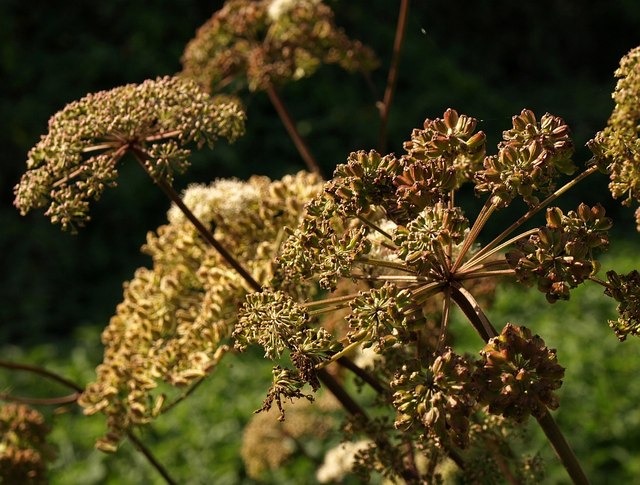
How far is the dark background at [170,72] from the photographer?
8.37 metres

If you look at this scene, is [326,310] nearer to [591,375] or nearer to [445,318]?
[445,318]

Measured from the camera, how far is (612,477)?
4.97 meters

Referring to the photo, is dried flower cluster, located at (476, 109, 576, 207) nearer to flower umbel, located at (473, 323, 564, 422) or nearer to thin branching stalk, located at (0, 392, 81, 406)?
flower umbel, located at (473, 323, 564, 422)

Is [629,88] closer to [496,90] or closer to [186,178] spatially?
[186,178]

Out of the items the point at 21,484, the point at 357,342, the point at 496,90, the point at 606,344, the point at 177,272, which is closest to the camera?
the point at 357,342

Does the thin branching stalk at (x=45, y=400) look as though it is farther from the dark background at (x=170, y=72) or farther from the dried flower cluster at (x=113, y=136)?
the dark background at (x=170, y=72)

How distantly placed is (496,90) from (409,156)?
990cm

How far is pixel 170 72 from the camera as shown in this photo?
30.3 feet

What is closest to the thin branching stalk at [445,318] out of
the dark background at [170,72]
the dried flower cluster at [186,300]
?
the dried flower cluster at [186,300]

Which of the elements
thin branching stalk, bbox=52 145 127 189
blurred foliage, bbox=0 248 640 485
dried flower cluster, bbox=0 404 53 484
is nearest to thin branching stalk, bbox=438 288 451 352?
thin branching stalk, bbox=52 145 127 189

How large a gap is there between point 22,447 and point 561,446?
4.60ft

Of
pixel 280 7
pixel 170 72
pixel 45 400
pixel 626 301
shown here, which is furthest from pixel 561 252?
pixel 170 72

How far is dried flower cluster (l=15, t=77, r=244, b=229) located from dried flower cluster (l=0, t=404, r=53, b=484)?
0.79 metres

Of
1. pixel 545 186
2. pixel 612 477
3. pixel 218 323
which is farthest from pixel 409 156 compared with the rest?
pixel 612 477
